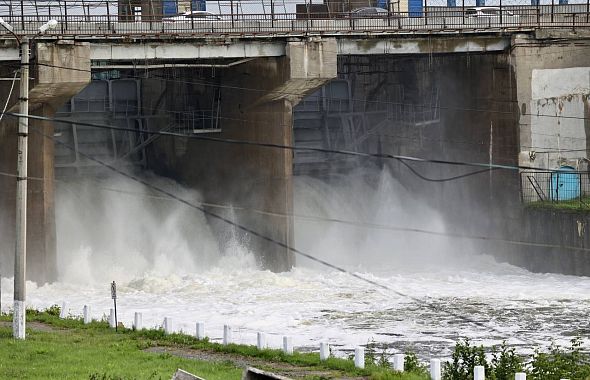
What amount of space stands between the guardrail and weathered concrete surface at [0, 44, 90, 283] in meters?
1.32

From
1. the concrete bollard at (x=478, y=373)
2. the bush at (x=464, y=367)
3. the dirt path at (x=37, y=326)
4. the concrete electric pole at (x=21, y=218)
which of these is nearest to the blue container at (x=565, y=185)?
the dirt path at (x=37, y=326)

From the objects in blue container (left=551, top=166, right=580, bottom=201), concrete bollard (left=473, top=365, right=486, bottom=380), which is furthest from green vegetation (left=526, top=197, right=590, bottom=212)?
concrete bollard (left=473, top=365, right=486, bottom=380)

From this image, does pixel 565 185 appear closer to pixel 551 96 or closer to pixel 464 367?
pixel 551 96

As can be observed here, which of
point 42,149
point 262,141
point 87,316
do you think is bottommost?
point 87,316

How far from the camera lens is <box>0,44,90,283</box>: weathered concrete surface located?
49312 mm

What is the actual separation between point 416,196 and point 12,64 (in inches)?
854

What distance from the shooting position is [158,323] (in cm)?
3906

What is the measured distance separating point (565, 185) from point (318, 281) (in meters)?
12.1

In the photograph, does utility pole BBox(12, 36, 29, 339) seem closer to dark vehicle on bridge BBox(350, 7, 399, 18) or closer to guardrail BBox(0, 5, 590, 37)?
guardrail BBox(0, 5, 590, 37)

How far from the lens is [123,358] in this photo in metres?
28.2

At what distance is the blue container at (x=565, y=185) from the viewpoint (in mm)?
55125

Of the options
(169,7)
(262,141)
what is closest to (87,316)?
(262,141)

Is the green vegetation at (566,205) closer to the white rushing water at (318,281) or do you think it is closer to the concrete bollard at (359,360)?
the white rushing water at (318,281)

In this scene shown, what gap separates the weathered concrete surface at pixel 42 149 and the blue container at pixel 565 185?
20.1m
